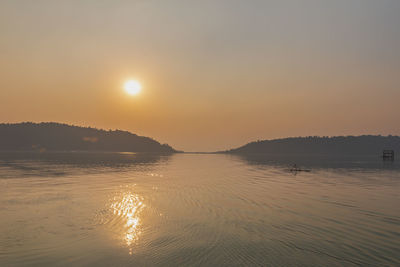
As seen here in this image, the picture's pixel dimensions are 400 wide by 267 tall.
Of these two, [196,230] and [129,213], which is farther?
[129,213]

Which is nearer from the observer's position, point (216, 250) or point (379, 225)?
point (216, 250)

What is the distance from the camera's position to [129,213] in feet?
71.4

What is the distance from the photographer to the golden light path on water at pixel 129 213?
1571cm

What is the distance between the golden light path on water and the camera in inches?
A: 619

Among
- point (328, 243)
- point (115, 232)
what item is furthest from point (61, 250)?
point (328, 243)

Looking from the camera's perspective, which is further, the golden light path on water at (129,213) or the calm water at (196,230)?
the golden light path on water at (129,213)

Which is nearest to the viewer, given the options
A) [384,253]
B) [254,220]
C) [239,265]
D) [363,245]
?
[239,265]

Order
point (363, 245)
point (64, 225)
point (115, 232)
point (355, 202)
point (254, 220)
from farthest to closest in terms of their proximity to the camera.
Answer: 1. point (355, 202)
2. point (254, 220)
3. point (64, 225)
4. point (115, 232)
5. point (363, 245)

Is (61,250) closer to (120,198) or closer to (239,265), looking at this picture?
(239,265)

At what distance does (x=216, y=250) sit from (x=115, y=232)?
7.53 m

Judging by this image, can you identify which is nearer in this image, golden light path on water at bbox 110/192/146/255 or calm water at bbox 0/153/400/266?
calm water at bbox 0/153/400/266

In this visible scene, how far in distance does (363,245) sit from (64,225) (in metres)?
20.8

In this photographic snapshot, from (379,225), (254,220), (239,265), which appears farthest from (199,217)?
(379,225)

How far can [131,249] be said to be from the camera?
13523 millimetres
